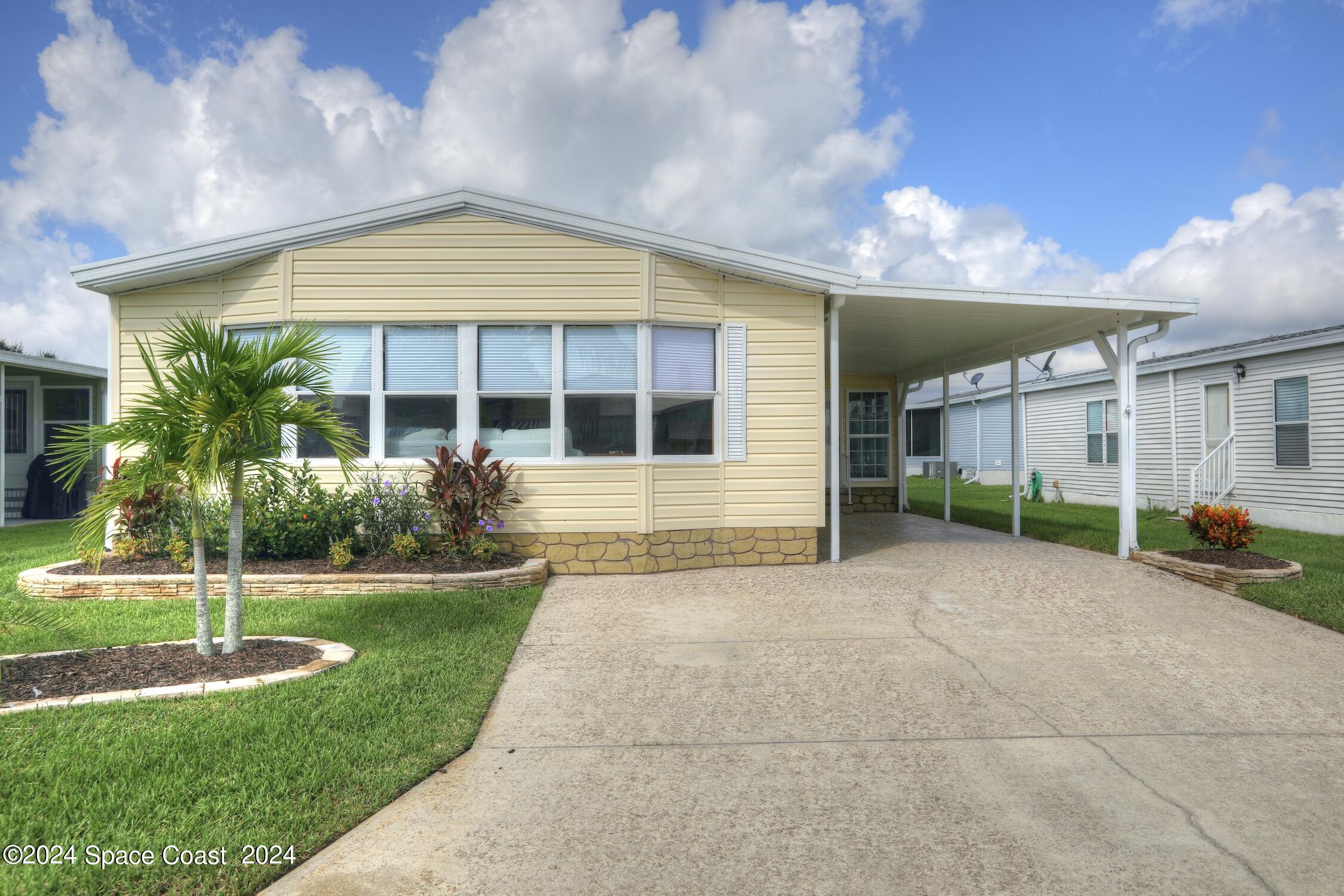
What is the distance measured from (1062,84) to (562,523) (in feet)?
31.6

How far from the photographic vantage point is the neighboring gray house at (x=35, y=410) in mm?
14289

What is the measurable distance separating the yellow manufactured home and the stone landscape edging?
312 centimetres

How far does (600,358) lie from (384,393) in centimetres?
224

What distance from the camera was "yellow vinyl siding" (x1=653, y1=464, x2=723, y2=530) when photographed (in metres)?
7.72

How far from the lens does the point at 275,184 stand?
13242mm

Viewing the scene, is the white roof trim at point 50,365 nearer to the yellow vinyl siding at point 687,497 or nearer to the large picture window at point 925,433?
the yellow vinyl siding at point 687,497

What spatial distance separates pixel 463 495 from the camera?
7.19 metres

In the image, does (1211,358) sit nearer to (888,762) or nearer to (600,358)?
(600,358)

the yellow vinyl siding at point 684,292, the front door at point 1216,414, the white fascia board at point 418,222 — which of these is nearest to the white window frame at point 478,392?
the yellow vinyl siding at point 684,292

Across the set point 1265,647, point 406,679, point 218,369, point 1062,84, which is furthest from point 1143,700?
point 1062,84

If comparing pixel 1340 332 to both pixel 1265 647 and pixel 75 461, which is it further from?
pixel 75 461

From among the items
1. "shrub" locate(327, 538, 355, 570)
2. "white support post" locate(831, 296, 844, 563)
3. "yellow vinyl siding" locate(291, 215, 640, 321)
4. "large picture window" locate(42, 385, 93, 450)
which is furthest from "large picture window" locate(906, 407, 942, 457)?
"large picture window" locate(42, 385, 93, 450)

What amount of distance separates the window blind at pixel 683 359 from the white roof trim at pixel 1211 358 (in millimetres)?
8107

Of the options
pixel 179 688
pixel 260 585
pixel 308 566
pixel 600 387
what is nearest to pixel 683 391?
pixel 600 387
